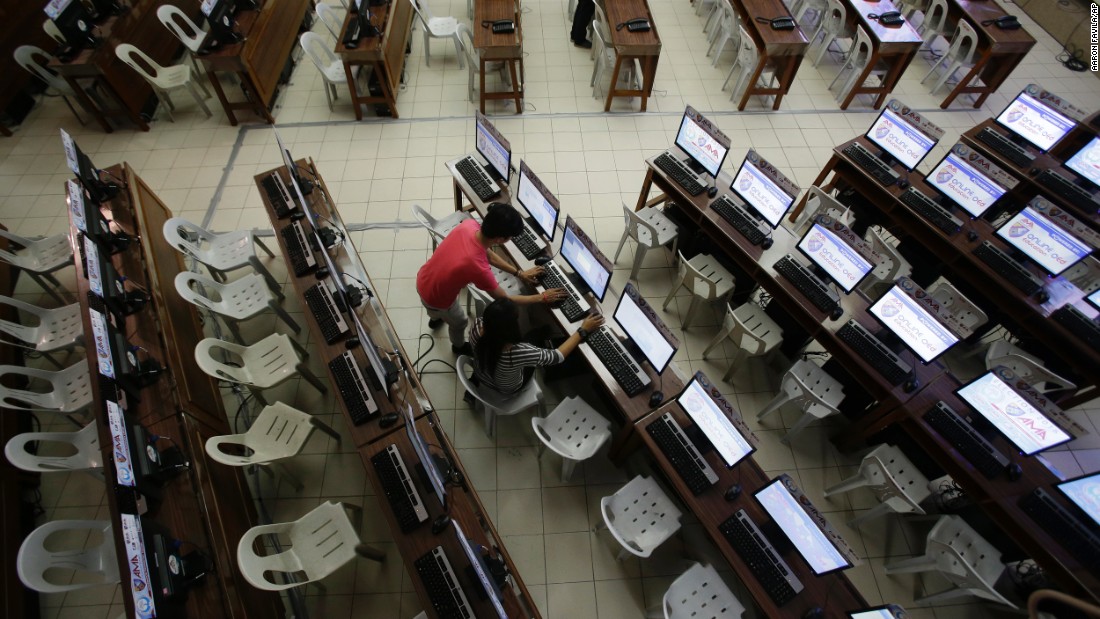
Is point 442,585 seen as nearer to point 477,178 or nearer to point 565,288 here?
point 565,288

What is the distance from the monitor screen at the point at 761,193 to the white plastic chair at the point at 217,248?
424 cm

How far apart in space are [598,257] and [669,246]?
2.00 meters

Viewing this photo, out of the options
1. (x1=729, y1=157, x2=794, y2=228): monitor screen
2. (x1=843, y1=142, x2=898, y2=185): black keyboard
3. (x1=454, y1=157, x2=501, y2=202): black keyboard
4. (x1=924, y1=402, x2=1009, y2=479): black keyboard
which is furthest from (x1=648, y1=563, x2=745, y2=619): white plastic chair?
(x1=843, y1=142, x2=898, y2=185): black keyboard

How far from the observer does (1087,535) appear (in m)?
2.99

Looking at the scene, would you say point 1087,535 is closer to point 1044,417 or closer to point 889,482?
point 1044,417

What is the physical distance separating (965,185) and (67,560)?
6.98m

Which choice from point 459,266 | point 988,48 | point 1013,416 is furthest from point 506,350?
point 988,48

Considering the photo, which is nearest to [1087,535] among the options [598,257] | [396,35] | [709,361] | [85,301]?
[709,361]

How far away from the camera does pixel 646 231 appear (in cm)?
468

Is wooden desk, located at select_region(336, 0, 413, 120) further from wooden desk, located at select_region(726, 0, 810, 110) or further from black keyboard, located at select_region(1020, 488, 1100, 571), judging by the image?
black keyboard, located at select_region(1020, 488, 1100, 571)

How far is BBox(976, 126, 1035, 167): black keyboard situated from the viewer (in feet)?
16.7

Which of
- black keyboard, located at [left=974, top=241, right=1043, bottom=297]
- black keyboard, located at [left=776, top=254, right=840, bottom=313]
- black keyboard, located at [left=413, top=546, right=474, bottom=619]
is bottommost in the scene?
black keyboard, located at [left=413, top=546, right=474, bottom=619]

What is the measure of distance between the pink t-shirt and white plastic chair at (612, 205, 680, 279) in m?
1.59

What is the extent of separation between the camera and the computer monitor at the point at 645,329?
3.17m
